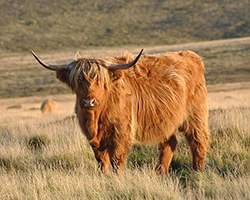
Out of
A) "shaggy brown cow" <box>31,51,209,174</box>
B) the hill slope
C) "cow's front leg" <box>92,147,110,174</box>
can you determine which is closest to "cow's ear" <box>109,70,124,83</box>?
"shaggy brown cow" <box>31,51,209,174</box>

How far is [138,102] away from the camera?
236 inches

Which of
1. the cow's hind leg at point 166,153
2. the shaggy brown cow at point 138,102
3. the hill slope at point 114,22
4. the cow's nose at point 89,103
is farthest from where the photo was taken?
the hill slope at point 114,22

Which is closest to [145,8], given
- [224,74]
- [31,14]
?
[31,14]

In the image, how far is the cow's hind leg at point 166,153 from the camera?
6536mm

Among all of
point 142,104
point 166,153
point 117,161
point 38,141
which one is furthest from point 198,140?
point 38,141

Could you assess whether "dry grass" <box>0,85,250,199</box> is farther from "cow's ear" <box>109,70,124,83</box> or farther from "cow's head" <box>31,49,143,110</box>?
"cow's ear" <box>109,70,124,83</box>

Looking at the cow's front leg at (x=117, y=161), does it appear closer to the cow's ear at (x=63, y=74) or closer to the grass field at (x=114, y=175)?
the grass field at (x=114, y=175)

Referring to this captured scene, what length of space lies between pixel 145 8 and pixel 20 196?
278 feet

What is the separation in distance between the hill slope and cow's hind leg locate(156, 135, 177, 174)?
6381 cm

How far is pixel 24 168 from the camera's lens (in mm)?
6527

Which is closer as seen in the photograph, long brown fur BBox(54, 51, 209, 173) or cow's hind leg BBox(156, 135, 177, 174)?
long brown fur BBox(54, 51, 209, 173)

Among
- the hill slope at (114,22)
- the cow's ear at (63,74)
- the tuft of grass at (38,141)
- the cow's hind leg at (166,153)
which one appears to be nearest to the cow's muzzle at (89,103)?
the cow's ear at (63,74)

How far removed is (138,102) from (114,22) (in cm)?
7785

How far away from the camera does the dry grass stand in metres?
4.58
